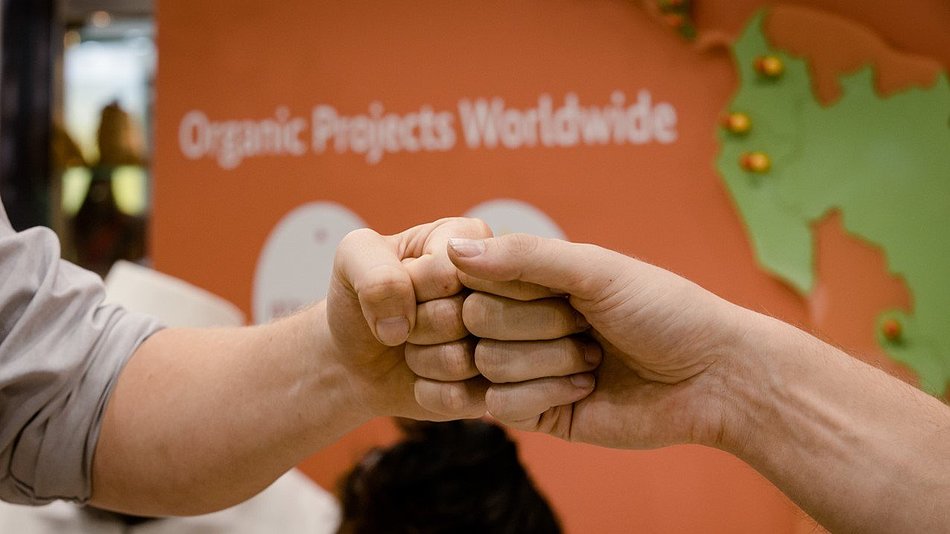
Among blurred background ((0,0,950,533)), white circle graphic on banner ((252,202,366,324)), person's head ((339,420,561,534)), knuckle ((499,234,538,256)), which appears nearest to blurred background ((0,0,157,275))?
blurred background ((0,0,950,533))

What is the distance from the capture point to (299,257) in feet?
7.93

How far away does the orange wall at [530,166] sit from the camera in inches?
80.7

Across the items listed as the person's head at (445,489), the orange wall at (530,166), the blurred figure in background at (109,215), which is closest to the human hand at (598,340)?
the person's head at (445,489)

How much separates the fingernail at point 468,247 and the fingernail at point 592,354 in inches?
7.7

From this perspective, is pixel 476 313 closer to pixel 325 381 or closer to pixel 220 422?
pixel 325 381

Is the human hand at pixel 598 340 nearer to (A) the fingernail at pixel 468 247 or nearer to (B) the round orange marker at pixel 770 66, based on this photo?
(A) the fingernail at pixel 468 247

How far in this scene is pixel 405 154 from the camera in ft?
7.70

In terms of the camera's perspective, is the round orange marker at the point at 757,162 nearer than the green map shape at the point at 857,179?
No

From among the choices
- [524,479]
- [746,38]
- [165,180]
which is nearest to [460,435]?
[524,479]

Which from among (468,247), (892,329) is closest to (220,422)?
(468,247)

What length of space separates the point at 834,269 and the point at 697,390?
1045 mm

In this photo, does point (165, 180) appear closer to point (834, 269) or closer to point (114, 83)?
point (114, 83)

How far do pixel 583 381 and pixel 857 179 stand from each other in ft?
3.77

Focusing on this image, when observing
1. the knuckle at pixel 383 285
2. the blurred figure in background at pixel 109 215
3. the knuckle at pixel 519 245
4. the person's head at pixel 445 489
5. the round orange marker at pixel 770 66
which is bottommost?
the person's head at pixel 445 489
